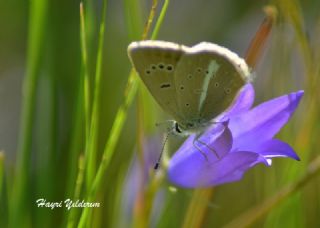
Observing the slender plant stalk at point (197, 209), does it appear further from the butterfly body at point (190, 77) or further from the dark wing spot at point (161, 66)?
the dark wing spot at point (161, 66)

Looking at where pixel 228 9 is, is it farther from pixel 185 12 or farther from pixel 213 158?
pixel 213 158

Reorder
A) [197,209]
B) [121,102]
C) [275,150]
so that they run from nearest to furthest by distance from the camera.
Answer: [275,150] < [197,209] < [121,102]

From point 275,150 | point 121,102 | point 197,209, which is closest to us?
point 275,150

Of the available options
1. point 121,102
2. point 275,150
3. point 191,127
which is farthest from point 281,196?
point 121,102

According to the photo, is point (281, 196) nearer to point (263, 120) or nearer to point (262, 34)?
point (263, 120)

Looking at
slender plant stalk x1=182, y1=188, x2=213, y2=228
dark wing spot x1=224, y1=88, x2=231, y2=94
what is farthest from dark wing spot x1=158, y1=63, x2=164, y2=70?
slender plant stalk x1=182, y1=188, x2=213, y2=228

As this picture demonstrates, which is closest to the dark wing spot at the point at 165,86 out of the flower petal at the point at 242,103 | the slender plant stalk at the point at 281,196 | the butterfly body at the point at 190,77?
the butterfly body at the point at 190,77

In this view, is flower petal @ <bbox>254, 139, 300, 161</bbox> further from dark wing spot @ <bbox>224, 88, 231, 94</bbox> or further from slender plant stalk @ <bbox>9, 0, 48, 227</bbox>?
slender plant stalk @ <bbox>9, 0, 48, 227</bbox>
